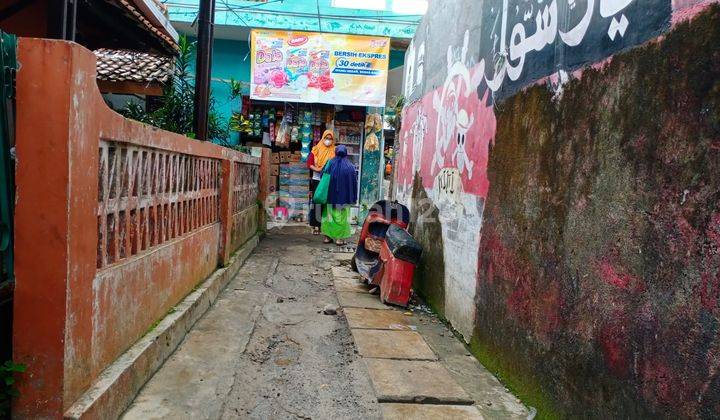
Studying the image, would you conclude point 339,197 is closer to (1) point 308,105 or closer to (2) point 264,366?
(1) point 308,105

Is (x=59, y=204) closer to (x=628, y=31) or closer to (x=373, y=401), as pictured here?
(x=373, y=401)

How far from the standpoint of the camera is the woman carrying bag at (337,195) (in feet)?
30.9

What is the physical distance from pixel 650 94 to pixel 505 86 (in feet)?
5.77

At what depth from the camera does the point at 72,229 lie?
2145mm

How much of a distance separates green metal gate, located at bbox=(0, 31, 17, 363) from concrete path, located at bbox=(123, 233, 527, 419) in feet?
2.66

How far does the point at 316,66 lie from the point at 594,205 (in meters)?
9.16

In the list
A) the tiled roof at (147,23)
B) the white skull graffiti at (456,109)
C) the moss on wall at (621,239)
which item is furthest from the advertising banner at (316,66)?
the moss on wall at (621,239)

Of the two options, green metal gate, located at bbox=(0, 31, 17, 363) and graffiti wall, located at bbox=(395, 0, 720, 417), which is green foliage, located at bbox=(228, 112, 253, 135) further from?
green metal gate, located at bbox=(0, 31, 17, 363)

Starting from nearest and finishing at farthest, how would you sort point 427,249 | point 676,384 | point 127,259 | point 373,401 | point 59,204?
point 676,384 < point 59,204 < point 127,259 < point 373,401 < point 427,249

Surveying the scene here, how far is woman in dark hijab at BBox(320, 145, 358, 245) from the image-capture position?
9.41 metres

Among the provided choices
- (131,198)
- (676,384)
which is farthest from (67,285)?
(676,384)

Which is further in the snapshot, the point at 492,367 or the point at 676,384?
the point at 492,367

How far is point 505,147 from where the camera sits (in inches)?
147

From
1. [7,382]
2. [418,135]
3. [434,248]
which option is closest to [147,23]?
[418,135]
